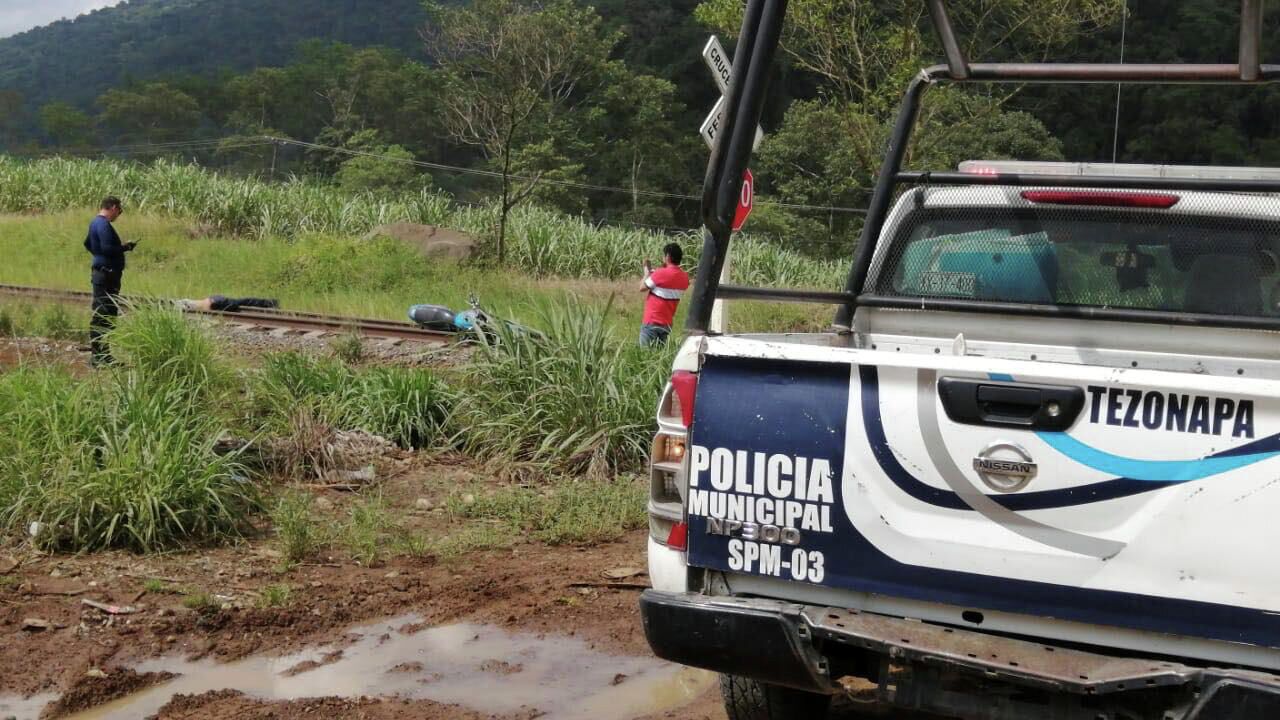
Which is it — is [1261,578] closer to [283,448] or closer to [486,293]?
[283,448]

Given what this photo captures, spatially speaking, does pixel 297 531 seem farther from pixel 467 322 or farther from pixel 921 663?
pixel 467 322

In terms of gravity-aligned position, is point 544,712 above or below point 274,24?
below

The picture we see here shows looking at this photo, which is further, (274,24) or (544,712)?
(274,24)

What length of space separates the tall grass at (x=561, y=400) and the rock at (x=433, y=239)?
1315cm

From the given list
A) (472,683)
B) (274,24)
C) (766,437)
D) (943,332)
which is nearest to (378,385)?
(472,683)

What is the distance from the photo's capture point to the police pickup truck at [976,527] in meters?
3.18

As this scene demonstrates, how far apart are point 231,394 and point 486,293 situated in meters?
11.1

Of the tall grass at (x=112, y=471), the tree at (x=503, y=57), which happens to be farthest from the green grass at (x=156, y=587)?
the tree at (x=503, y=57)

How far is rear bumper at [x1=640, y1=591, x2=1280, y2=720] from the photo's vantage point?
315 cm

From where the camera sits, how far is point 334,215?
26.0m

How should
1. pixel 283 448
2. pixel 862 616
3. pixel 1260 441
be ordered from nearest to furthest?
1. pixel 1260 441
2. pixel 862 616
3. pixel 283 448

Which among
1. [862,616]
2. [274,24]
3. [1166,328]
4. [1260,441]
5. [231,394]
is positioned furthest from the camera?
[274,24]

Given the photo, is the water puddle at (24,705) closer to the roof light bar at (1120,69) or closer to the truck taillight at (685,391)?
the truck taillight at (685,391)

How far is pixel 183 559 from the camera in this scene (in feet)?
21.1
